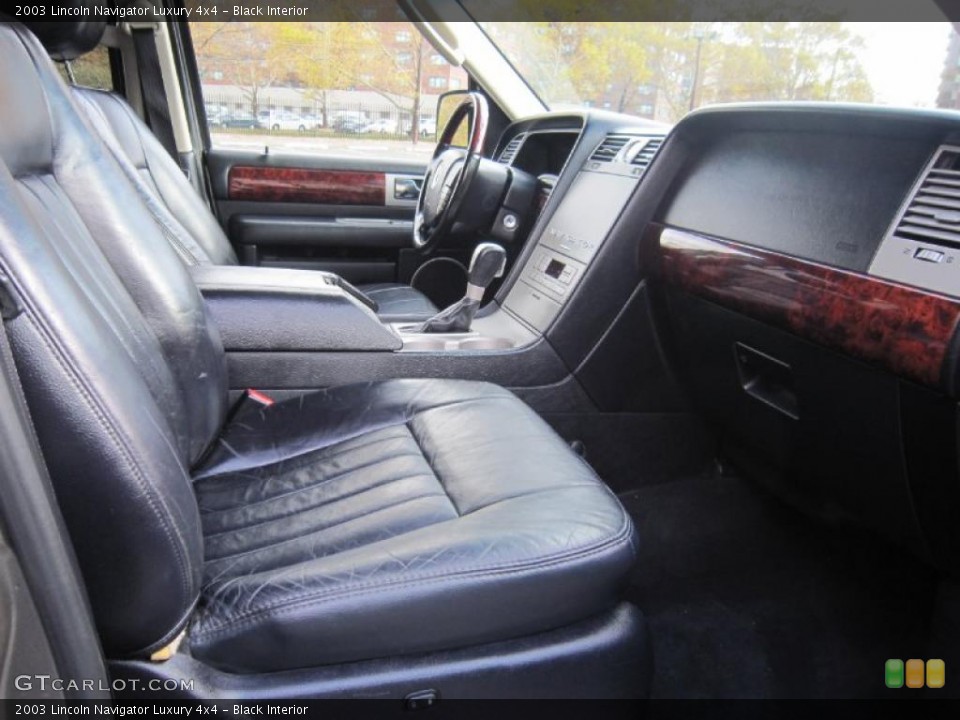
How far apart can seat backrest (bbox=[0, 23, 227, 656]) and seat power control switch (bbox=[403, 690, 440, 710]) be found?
0.91ft

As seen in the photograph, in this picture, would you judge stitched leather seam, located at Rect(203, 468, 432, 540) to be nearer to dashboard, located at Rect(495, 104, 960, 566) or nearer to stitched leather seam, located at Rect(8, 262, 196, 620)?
stitched leather seam, located at Rect(8, 262, 196, 620)

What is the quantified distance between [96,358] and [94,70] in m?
1.99

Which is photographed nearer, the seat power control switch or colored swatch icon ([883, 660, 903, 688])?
the seat power control switch

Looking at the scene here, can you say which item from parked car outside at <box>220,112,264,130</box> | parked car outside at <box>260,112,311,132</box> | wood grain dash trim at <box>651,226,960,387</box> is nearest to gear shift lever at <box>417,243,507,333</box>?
wood grain dash trim at <box>651,226,960,387</box>

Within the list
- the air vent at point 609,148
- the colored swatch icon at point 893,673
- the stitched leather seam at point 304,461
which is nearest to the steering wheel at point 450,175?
the air vent at point 609,148

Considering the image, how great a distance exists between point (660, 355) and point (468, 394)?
1.84ft

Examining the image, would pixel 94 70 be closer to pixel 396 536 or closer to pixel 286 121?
pixel 286 121

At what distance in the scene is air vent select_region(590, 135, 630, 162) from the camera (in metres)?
1.91

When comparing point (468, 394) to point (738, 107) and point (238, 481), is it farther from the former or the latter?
point (738, 107)

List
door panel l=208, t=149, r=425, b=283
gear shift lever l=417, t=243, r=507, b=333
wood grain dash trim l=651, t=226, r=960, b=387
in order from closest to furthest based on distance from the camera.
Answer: wood grain dash trim l=651, t=226, r=960, b=387 → gear shift lever l=417, t=243, r=507, b=333 → door panel l=208, t=149, r=425, b=283

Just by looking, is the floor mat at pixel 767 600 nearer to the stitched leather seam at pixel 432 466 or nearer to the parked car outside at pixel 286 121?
the stitched leather seam at pixel 432 466

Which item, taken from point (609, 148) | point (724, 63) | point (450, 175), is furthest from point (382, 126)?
point (724, 63)

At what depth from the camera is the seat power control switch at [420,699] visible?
2.98ft

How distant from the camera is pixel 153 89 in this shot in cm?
269
